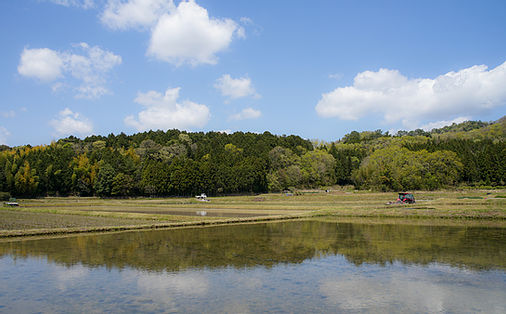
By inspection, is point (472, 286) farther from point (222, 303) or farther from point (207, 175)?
point (207, 175)

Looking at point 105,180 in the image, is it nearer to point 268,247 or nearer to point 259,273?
point 268,247

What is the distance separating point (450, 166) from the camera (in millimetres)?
101062

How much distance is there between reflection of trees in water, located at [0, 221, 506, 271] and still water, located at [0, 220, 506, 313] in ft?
0.20

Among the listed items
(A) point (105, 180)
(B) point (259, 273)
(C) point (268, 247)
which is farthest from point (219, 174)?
(B) point (259, 273)

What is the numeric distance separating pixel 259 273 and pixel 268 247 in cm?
646

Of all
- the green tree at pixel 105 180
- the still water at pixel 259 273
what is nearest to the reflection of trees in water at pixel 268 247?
the still water at pixel 259 273

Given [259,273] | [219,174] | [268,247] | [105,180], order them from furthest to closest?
[219,174] < [105,180] < [268,247] < [259,273]

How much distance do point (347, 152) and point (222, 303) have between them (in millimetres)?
154012

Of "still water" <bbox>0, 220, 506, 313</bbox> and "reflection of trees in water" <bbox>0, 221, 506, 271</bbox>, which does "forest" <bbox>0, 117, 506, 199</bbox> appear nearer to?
"reflection of trees in water" <bbox>0, 221, 506, 271</bbox>

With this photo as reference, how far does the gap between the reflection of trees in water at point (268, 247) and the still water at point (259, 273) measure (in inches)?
2.4

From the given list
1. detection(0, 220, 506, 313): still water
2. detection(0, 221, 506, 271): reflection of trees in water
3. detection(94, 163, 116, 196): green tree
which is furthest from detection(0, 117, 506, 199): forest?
detection(0, 220, 506, 313): still water

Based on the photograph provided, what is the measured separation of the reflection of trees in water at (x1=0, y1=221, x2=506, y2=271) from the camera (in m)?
18.4

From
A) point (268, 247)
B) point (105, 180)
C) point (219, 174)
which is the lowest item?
point (268, 247)

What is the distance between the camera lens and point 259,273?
16.0 m
